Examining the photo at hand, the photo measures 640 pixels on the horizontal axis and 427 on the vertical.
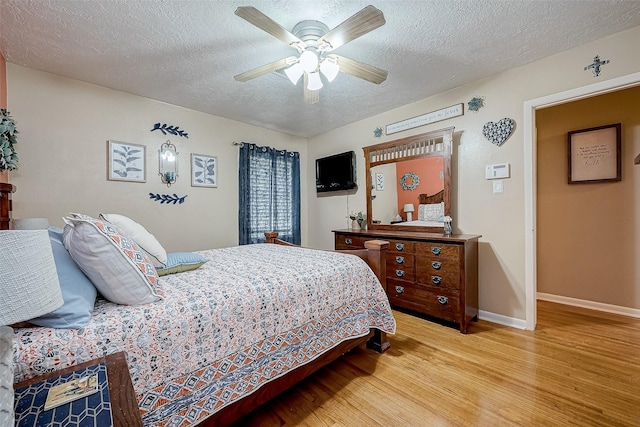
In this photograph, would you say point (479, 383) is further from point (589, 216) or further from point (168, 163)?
point (168, 163)

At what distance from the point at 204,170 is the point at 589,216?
15.3 ft

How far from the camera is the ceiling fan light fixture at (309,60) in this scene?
5.82 feet

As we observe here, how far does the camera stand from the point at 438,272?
8.52ft

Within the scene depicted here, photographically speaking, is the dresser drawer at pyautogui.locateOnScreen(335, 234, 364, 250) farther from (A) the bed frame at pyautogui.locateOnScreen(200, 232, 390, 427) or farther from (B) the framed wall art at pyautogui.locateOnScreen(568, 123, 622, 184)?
(B) the framed wall art at pyautogui.locateOnScreen(568, 123, 622, 184)

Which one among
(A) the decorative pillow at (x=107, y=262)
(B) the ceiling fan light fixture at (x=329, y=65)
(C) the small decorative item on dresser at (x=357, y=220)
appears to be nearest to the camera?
(A) the decorative pillow at (x=107, y=262)

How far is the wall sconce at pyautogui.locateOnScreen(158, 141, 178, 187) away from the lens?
3166mm

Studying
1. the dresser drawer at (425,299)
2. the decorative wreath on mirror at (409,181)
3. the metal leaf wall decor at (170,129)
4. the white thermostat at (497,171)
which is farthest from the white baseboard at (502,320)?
the metal leaf wall decor at (170,129)

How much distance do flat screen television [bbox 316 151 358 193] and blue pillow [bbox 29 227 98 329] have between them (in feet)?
10.6

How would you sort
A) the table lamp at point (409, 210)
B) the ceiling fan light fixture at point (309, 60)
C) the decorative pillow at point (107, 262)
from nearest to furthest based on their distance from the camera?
the decorative pillow at point (107, 262)
the ceiling fan light fixture at point (309, 60)
the table lamp at point (409, 210)

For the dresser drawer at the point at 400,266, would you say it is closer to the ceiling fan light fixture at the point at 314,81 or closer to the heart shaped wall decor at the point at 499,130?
the heart shaped wall decor at the point at 499,130

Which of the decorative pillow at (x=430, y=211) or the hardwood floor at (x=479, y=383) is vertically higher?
the decorative pillow at (x=430, y=211)

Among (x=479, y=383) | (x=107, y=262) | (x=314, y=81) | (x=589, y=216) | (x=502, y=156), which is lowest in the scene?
(x=479, y=383)

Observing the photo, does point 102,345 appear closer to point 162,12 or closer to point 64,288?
point 64,288

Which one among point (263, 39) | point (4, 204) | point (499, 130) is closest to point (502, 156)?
point (499, 130)
